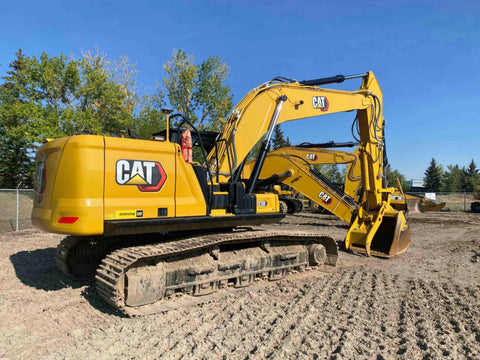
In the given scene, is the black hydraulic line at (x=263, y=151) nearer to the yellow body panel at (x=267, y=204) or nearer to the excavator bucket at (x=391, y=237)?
the yellow body panel at (x=267, y=204)

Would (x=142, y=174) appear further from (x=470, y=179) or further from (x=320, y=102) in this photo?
(x=470, y=179)

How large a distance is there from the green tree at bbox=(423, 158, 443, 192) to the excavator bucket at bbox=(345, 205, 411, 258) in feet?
215

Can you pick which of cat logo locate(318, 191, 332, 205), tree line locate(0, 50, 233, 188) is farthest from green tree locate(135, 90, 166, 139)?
cat logo locate(318, 191, 332, 205)

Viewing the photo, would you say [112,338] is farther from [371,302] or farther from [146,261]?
[371,302]

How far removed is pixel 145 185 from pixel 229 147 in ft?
6.58

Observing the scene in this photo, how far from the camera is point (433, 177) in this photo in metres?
67.8

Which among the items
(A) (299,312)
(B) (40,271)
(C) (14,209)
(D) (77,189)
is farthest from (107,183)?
(C) (14,209)

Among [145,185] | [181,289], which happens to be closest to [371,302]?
[181,289]

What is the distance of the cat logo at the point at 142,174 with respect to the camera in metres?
4.25

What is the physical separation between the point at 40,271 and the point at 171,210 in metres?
3.46

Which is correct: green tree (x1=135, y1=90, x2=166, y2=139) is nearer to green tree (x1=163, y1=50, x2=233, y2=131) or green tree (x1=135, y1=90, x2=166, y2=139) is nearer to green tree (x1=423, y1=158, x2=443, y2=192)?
green tree (x1=163, y1=50, x2=233, y2=131)

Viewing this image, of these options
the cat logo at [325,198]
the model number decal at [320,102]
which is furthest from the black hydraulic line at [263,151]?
the cat logo at [325,198]

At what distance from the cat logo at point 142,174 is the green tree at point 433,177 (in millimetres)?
71360

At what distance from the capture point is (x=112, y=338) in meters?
3.57
